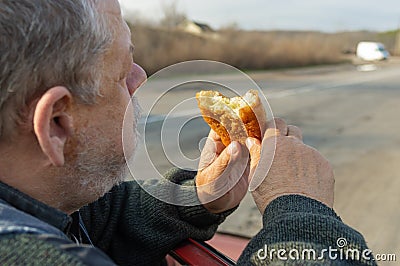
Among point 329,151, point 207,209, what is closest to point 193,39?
point 329,151

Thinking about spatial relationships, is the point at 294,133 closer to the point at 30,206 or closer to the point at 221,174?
the point at 221,174

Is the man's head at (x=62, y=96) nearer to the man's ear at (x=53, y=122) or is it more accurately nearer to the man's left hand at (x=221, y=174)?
the man's ear at (x=53, y=122)

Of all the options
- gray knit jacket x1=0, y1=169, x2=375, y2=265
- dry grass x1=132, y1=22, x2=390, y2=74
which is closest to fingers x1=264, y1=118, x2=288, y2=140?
gray knit jacket x1=0, y1=169, x2=375, y2=265

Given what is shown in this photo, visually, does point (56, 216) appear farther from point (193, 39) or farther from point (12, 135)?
point (193, 39)

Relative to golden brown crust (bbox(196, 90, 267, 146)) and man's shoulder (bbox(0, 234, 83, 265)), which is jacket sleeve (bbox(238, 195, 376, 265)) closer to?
golden brown crust (bbox(196, 90, 267, 146))

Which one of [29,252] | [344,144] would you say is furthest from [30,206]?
[344,144]
